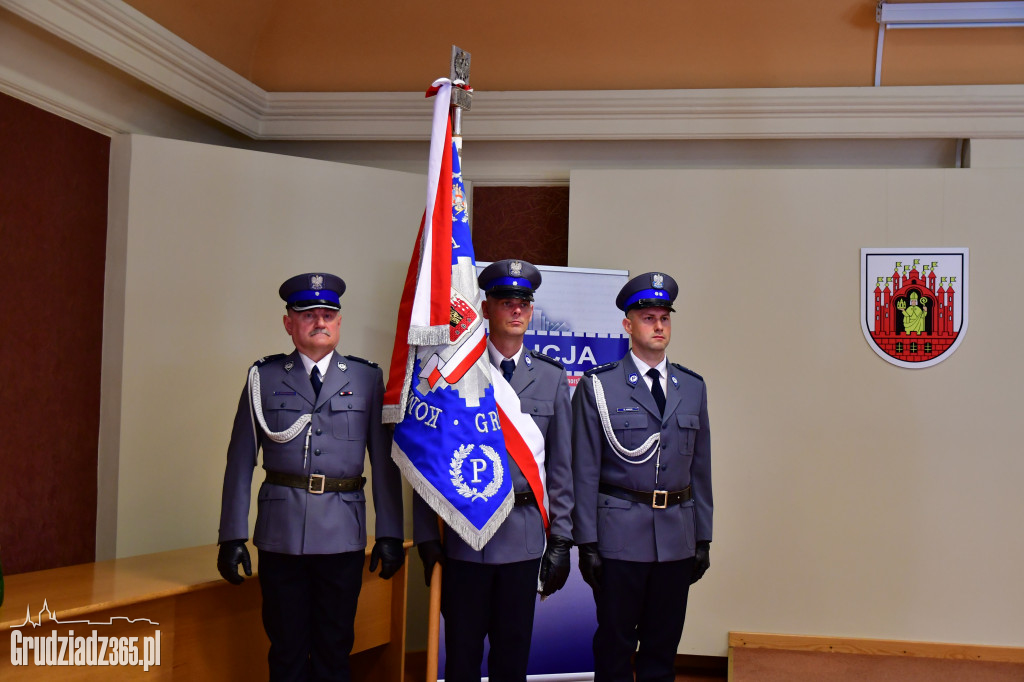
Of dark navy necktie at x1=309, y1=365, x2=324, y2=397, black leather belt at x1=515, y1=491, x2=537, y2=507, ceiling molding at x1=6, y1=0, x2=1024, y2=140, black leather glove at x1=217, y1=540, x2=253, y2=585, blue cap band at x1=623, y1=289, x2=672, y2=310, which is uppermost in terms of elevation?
ceiling molding at x1=6, y1=0, x2=1024, y2=140

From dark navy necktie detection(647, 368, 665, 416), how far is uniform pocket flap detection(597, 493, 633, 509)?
314mm

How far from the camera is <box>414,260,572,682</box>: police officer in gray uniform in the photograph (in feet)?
8.79

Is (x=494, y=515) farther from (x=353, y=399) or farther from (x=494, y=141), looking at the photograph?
(x=494, y=141)

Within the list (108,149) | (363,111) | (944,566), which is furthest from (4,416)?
(944,566)

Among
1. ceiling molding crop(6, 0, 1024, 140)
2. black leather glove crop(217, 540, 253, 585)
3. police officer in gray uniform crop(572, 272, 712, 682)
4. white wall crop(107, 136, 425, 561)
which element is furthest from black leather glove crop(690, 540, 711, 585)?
ceiling molding crop(6, 0, 1024, 140)

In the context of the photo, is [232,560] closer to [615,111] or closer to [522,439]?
[522,439]

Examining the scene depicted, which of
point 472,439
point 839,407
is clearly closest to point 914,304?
point 839,407

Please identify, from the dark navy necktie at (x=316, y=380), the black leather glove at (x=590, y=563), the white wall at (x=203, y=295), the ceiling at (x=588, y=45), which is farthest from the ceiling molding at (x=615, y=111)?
the black leather glove at (x=590, y=563)

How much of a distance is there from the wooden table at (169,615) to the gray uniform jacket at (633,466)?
93cm

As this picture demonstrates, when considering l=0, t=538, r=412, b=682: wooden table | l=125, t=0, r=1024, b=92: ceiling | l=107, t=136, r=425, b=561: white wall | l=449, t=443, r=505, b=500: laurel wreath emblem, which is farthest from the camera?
l=125, t=0, r=1024, b=92: ceiling

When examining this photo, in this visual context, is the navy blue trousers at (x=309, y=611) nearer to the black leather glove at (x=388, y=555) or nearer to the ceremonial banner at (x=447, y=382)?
the black leather glove at (x=388, y=555)

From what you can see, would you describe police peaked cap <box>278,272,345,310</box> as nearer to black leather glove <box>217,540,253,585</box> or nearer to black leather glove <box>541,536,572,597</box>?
black leather glove <box>217,540,253,585</box>

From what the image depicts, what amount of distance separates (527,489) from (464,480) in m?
0.23

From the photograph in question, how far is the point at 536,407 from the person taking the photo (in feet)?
9.27
